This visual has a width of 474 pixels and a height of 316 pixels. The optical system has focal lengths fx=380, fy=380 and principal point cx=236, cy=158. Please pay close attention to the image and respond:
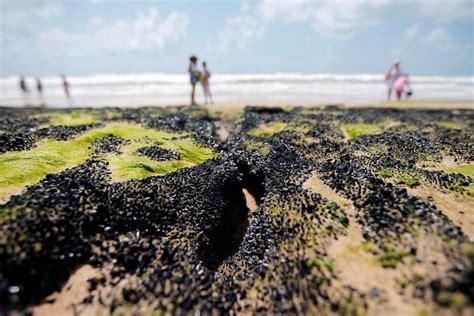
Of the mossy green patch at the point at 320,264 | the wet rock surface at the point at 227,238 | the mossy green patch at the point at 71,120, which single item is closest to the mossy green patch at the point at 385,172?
the wet rock surface at the point at 227,238

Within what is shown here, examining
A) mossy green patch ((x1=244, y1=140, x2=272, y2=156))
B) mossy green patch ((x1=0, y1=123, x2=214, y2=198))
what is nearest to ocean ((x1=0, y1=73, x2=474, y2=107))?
mossy green patch ((x1=244, y1=140, x2=272, y2=156))

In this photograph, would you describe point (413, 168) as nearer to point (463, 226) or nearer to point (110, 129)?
point (463, 226)

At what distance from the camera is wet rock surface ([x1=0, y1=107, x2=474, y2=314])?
7500mm

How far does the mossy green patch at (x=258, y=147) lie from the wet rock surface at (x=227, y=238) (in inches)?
76.2

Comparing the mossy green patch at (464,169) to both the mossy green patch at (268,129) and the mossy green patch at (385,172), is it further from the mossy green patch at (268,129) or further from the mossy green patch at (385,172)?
the mossy green patch at (268,129)

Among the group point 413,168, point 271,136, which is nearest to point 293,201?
point 413,168

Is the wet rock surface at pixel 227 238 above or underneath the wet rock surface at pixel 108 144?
underneath

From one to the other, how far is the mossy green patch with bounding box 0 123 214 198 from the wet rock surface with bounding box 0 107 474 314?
59cm

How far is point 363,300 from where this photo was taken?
7.18 meters

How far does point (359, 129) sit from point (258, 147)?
675cm

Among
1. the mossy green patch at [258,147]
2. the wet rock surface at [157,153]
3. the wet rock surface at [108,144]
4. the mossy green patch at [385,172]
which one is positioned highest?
the wet rock surface at [108,144]

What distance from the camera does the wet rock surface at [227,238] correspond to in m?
7.50

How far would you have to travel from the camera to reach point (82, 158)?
14055mm

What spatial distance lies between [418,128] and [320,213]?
14880 millimetres
